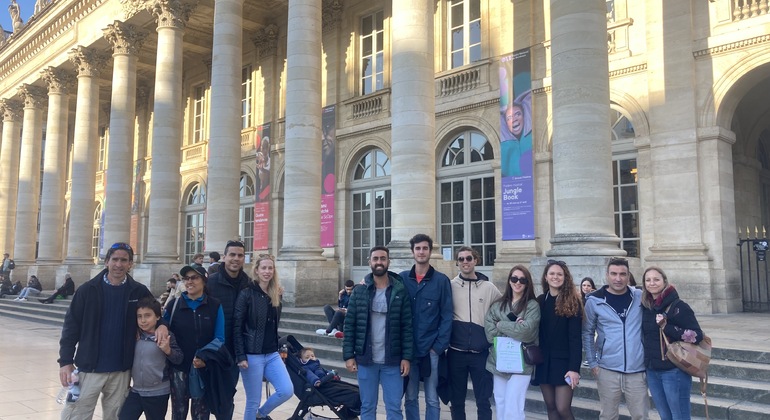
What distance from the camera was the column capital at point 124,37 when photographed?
21.1 metres

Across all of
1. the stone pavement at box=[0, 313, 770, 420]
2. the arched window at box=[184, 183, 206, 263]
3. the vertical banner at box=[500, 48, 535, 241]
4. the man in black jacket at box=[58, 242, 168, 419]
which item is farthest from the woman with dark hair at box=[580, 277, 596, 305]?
the arched window at box=[184, 183, 206, 263]

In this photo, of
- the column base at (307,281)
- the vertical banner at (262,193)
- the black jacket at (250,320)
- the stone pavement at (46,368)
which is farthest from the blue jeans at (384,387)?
the vertical banner at (262,193)

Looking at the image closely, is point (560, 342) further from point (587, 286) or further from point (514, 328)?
point (587, 286)

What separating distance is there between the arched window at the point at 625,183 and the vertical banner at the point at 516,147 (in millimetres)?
1926

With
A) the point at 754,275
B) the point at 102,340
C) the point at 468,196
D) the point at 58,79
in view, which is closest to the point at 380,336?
the point at 102,340

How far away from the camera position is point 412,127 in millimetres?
11812

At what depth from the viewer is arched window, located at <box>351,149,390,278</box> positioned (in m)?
18.4

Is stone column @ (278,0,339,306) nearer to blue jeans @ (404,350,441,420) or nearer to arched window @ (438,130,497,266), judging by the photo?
arched window @ (438,130,497,266)

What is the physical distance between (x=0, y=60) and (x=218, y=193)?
77.3 ft

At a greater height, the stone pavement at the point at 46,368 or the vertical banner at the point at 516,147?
the vertical banner at the point at 516,147

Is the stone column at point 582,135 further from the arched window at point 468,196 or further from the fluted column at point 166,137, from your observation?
the fluted column at point 166,137

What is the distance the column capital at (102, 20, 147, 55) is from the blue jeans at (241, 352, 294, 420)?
1926cm

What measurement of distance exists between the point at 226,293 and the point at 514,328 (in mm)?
2559

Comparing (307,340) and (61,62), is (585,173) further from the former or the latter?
(61,62)
